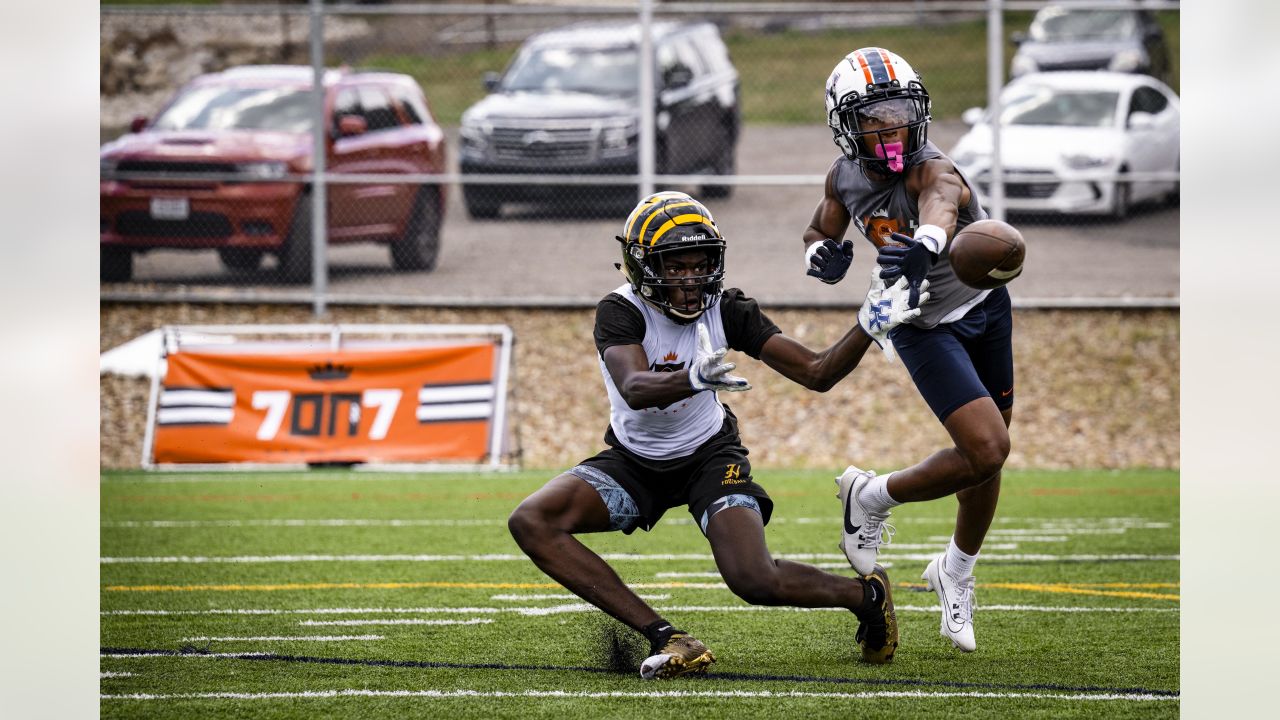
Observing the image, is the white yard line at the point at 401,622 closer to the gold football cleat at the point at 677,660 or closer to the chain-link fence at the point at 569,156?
the gold football cleat at the point at 677,660

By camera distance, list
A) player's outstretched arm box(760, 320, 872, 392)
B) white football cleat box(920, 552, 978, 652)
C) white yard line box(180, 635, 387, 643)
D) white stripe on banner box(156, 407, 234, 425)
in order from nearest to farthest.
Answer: player's outstretched arm box(760, 320, 872, 392) < white football cleat box(920, 552, 978, 652) < white yard line box(180, 635, 387, 643) < white stripe on banner box(156, 407, 234, 425)

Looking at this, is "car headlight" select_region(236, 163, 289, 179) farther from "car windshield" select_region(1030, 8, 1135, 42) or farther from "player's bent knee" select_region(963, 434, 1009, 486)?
"player's bent knee" select_region(963, 434, 1009, 486)

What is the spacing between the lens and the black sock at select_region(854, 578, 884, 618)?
16.5ft

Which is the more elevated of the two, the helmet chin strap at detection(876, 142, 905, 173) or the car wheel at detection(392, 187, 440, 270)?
the helmet chin strap at detection(876, 142, 905, 173)

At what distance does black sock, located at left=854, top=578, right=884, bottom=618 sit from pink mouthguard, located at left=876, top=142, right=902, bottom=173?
1483mm

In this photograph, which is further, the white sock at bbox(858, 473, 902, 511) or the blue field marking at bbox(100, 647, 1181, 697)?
the white sock at bbox(858, 473, 902, 511)

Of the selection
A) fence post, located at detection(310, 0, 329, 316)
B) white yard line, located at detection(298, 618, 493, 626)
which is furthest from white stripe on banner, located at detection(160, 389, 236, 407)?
white yard line, located at detection(298, 618, 493, 626)

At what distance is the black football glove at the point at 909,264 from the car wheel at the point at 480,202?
33.6 ft

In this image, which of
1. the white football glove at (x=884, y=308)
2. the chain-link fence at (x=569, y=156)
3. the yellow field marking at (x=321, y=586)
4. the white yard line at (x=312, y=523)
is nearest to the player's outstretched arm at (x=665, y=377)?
the white football glove at (x=884, y=308)
